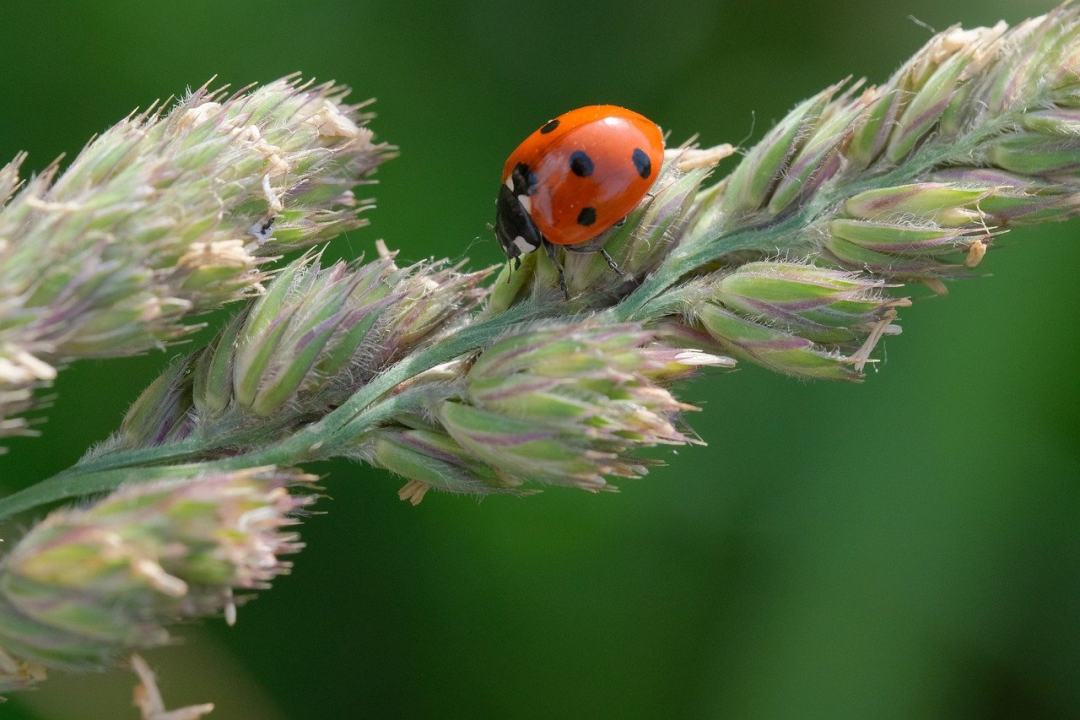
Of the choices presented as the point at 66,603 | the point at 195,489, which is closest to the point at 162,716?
the point at 66,603

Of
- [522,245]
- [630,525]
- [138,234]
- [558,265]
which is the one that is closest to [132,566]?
[138,234]

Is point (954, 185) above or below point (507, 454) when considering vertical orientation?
above

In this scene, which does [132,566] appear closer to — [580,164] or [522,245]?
[522,245]

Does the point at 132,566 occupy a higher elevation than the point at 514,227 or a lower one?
lower

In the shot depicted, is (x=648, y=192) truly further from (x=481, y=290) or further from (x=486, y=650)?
(x=486, y=650)

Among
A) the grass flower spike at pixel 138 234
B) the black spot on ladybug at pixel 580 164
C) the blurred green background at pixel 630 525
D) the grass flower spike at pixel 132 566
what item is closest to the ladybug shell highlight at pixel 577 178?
the black spot on ladybug at pixel 580 164

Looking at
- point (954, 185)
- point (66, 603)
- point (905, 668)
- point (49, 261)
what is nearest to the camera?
point (66, 603)

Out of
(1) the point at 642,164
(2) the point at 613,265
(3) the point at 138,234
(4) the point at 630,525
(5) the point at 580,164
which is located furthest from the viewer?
(4) the point at 630,525
